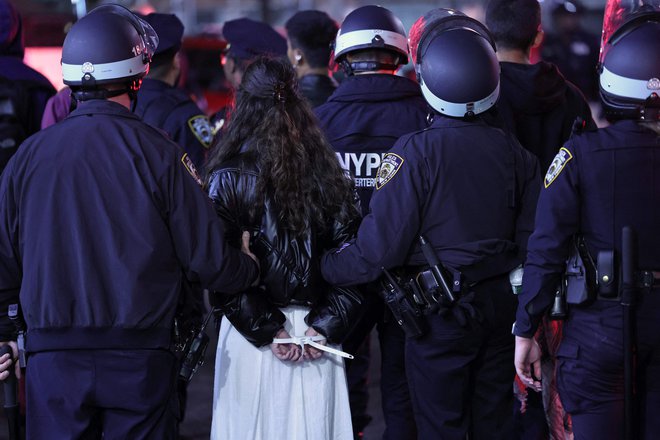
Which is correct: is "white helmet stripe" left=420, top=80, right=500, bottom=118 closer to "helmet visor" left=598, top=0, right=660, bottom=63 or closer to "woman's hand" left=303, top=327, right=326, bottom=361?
"helmet visor" left=598, top=0, right=660, bottom=63

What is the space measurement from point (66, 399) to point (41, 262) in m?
0.50

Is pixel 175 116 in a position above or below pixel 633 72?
below

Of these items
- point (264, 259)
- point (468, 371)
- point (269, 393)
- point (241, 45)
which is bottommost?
point (269, 393)

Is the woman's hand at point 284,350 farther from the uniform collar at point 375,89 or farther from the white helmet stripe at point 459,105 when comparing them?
the uniform collar at point 375,89

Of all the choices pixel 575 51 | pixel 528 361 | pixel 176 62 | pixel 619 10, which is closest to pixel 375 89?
pixel 619 10

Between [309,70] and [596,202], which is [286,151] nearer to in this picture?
[596,202]

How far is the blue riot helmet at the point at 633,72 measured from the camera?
11.3ft

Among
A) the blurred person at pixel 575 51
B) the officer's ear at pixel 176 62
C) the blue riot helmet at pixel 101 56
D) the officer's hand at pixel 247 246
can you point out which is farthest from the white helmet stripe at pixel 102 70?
the blurred person at pixel 575 51

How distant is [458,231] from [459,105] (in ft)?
1.72

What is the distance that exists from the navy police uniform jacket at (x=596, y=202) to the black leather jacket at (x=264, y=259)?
95cm

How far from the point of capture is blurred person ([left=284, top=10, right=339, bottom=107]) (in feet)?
19.3

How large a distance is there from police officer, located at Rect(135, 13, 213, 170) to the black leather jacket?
1643 mm

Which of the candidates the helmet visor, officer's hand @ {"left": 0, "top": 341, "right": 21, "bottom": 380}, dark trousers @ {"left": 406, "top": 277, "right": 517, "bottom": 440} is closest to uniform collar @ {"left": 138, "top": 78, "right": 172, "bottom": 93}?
officer's hand @ {"left": 0, "top": 341, "right": 21, "bottom": 380}

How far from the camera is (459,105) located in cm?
400
